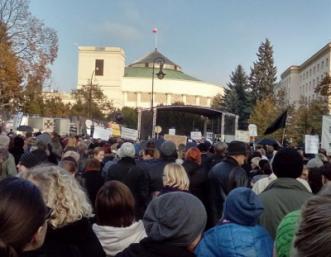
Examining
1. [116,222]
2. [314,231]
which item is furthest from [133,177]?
[314,231]

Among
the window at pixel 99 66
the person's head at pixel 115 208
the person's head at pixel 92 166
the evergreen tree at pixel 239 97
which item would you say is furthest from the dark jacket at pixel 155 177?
the window at pixel 99 66

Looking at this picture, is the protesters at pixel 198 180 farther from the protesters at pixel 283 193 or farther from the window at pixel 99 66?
the window at pixel 99 66

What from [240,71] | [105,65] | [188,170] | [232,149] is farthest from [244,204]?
[105,65]

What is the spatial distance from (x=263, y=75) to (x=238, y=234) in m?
86.4

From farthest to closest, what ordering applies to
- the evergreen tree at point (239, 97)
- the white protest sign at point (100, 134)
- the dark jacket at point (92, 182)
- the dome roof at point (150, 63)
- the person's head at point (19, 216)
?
the dome roof at point (150, 63), the evergreen tree at point (239, 97), the white protest sign at point (100, 134), the dark jacket at point (92, 182), the person's head at point (19, 216)

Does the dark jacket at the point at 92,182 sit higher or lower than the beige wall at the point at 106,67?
lower

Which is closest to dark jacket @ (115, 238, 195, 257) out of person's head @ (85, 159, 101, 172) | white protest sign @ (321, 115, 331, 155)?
person's head @ (85, 159, 101, 172)

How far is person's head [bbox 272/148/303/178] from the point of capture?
5141 mm

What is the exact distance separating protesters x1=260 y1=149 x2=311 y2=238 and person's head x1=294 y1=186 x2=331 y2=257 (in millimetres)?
3232

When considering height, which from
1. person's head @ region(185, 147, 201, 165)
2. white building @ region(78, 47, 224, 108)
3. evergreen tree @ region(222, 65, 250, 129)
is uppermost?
white building @ region(78, 47, 224, 108)

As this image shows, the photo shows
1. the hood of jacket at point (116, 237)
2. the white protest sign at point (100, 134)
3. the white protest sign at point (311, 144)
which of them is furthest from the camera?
the white protest sign at point (100, 134)

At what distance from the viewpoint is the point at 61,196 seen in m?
3.52

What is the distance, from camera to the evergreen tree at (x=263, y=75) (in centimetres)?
8700

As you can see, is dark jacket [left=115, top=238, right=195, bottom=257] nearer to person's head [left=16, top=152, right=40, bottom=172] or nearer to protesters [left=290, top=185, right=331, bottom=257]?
protesters [left=290, top=185, right=331, bottom=257]
